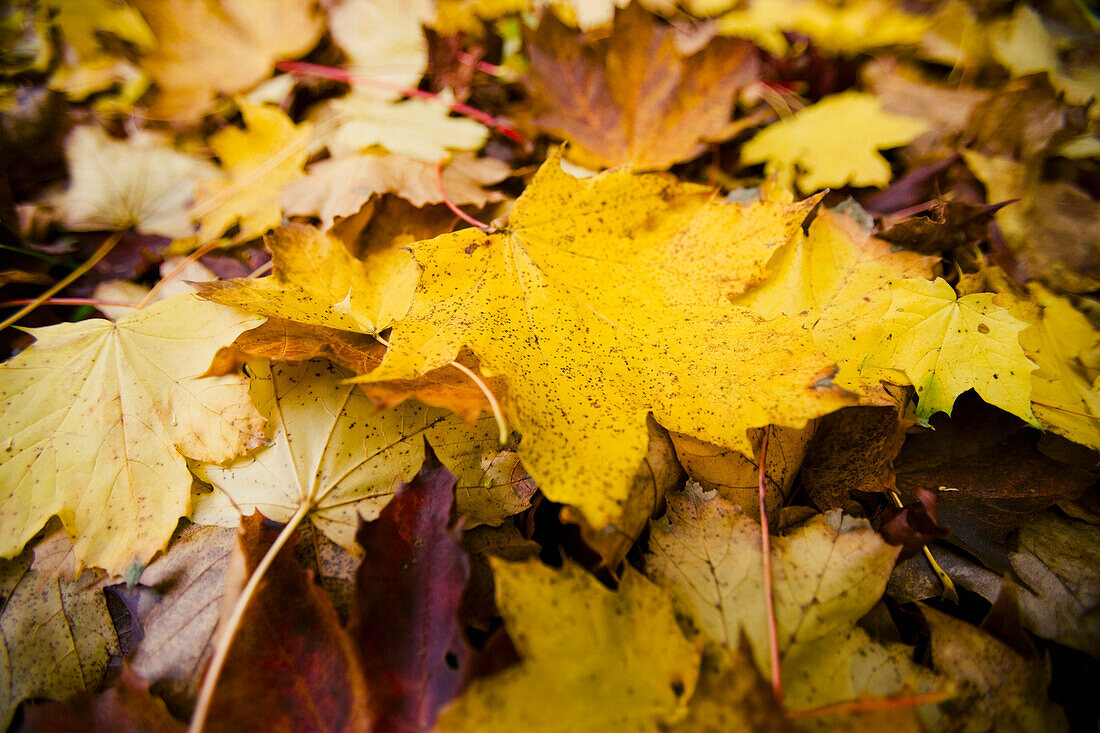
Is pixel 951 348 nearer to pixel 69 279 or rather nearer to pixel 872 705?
pixel 872 705

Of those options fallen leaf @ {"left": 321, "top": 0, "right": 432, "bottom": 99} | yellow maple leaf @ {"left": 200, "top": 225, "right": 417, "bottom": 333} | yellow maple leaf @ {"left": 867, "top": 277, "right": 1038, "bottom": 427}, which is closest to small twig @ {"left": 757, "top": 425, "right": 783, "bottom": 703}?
yellow maple leaf @ {"left": 867, "top": 277, "right": 1038, "bottom": 427}

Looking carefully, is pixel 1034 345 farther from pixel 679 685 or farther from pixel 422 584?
pixel 422 584

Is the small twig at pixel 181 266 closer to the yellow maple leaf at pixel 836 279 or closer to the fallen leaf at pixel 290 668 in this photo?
the fallen leaf at pixel 290 668

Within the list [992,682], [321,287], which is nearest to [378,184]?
[321,287]

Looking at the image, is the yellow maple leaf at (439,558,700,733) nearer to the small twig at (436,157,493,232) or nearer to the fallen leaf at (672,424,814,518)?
the fallen leaf at (672,424,814,518)

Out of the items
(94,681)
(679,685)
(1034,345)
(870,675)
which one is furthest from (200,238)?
(1034,345)

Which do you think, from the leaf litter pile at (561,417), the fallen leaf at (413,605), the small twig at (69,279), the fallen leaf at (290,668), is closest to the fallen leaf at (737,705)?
the leaf litter pile at (561,417)
